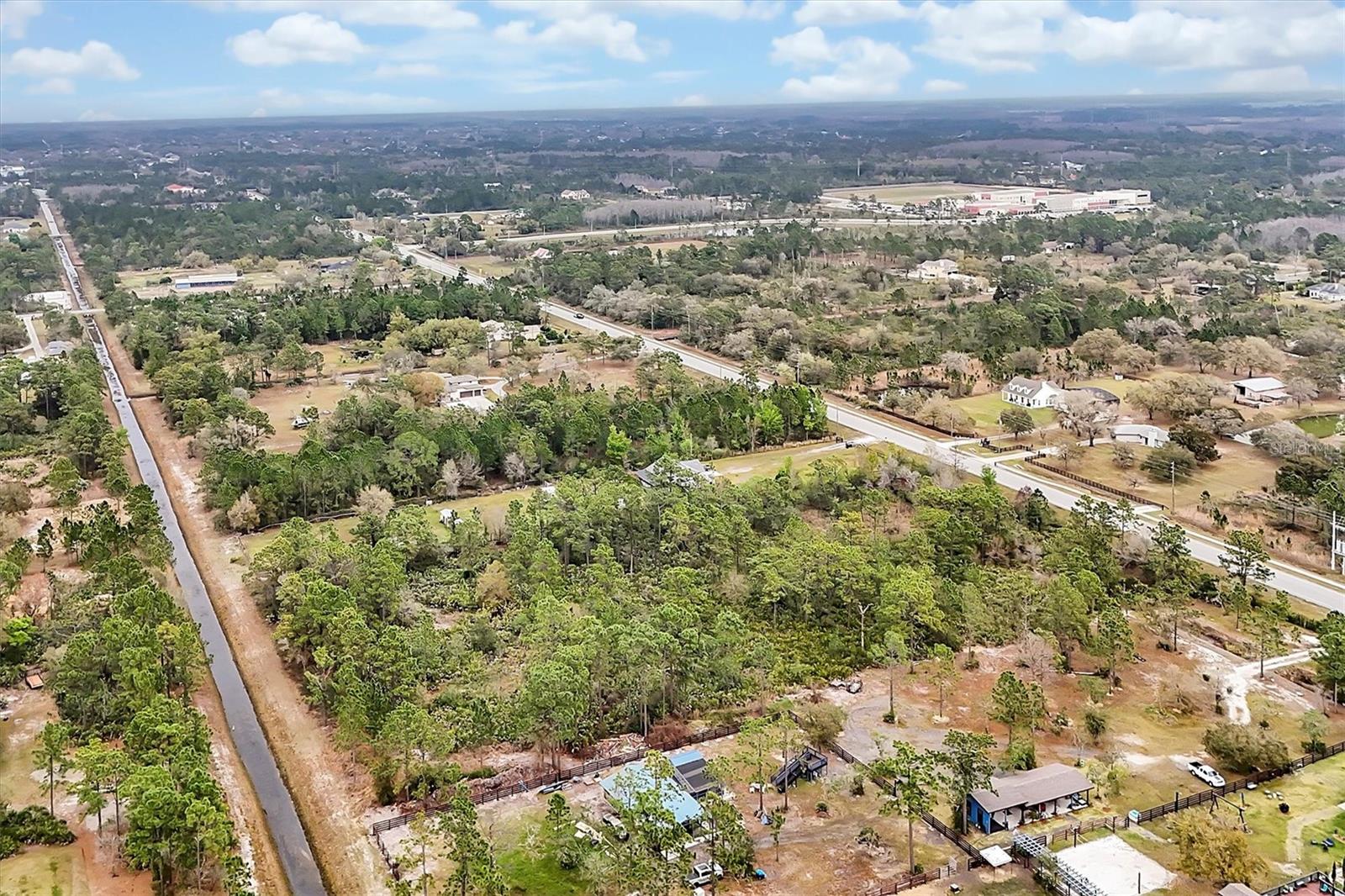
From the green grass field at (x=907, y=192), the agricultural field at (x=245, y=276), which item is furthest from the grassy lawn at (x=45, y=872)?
the green grass field at (x=907, y=192)

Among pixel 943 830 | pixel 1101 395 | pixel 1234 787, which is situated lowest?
pixel 943 830

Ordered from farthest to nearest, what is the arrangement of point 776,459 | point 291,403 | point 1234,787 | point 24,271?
1. point 24,271
2. point 291,403
3. point 776,459
4. point 1234,787

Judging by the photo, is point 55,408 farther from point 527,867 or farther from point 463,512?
point 527,867

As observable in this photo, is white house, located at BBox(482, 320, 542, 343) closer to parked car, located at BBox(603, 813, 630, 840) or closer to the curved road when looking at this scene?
the curved road

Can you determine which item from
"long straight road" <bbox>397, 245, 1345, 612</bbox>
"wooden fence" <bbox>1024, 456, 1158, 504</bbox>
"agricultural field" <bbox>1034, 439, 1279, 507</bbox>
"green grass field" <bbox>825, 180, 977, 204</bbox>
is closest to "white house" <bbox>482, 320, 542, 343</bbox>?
"long straight road" <bbox>397, 245, 1345, 612</bbox>

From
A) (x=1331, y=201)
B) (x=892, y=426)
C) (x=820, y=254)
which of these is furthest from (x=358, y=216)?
(x=1331, y=201)

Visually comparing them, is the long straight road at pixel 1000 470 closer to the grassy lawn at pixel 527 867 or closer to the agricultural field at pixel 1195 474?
the agricultural field at pixel 1195 474

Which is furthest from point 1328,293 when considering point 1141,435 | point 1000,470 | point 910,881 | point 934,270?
point 910,881
